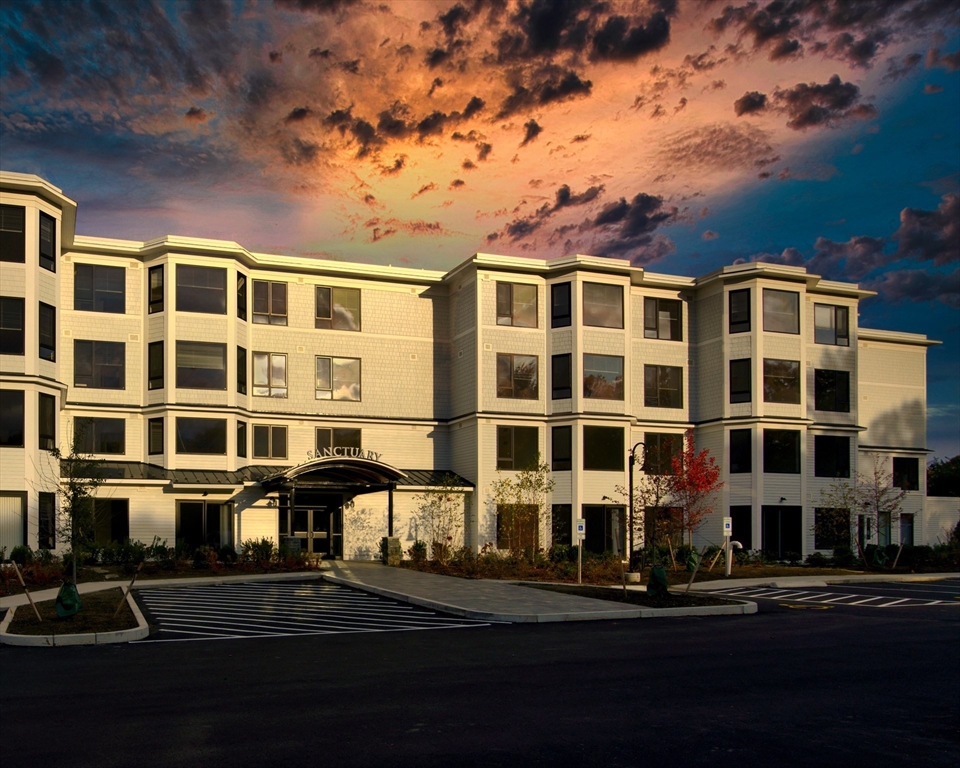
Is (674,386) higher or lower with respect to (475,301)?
lower

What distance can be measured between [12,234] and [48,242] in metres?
1.51

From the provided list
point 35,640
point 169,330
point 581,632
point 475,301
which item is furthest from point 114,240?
point 581,632

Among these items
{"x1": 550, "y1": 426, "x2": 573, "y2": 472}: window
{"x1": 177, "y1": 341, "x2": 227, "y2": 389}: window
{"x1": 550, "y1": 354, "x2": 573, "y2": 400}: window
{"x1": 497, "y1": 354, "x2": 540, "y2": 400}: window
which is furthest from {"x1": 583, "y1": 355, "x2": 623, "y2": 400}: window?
{"x1": 177, "y1": 341, "x2": 227, "y2": 389}: window

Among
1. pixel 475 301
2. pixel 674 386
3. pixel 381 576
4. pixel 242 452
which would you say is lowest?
pixel 381 576

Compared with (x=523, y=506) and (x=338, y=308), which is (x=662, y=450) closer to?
(x=523, y=506)

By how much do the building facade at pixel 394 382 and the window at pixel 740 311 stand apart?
0.28 feet

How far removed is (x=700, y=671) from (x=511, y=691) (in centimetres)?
326

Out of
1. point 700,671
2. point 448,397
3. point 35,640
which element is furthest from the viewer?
point 448,397

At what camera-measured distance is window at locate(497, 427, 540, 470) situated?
4069 centimetres

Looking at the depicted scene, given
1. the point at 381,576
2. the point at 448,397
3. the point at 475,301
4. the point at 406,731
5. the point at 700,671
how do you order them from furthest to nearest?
the point at 448,397 → the point at 475,301 → the point at 381,576 → the point at 700,671 → the point at 406,731

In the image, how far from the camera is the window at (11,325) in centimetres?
3238

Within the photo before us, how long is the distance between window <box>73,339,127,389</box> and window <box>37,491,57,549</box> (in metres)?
5.81

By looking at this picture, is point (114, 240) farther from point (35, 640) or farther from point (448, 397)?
point (35, 640)

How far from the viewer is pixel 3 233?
32.7 meters
